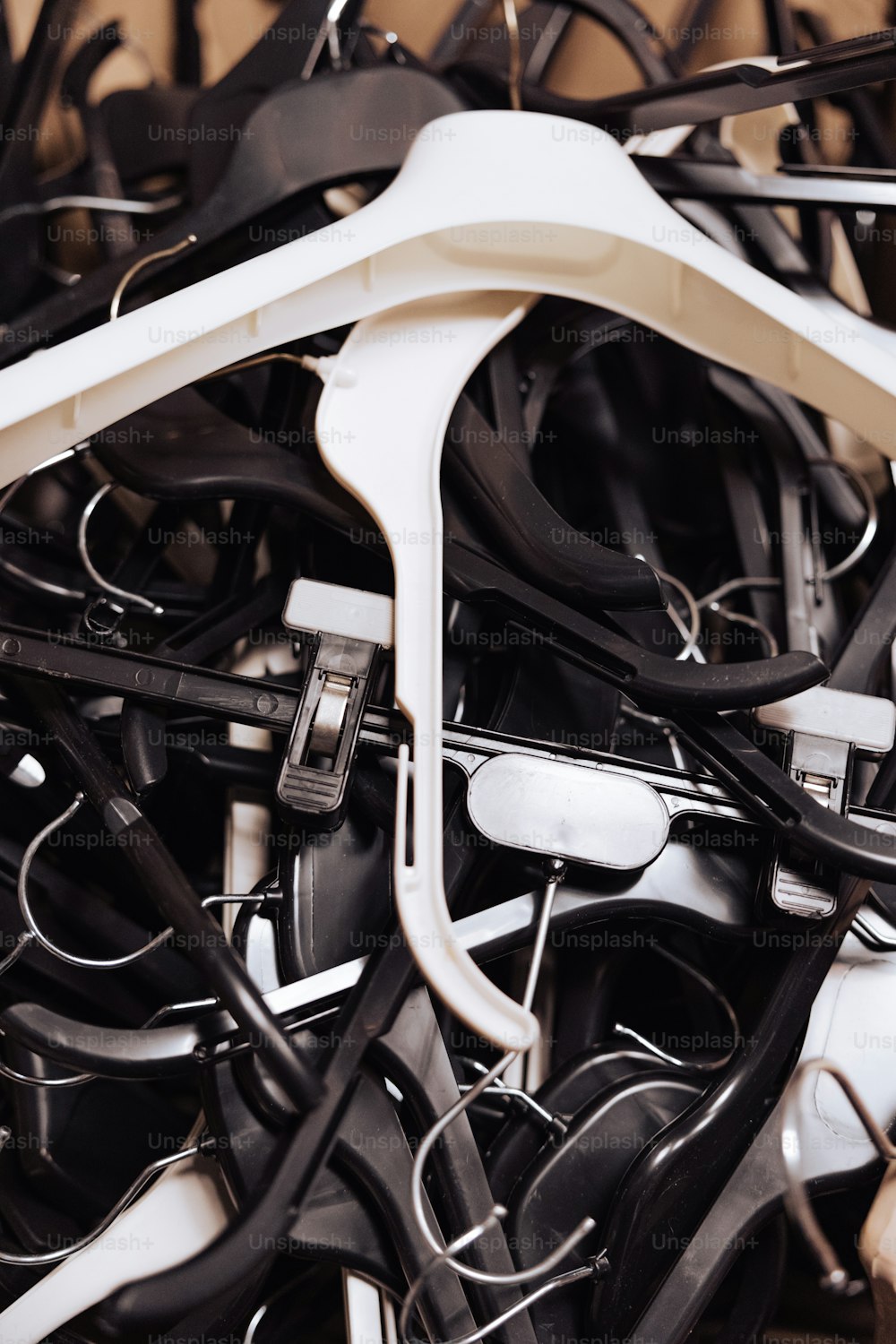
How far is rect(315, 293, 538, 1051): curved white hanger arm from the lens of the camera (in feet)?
1.96

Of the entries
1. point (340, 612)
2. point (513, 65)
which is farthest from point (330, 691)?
point (513, 65)

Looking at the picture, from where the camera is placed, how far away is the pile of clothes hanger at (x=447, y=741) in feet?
2.19

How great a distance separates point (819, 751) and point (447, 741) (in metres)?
0.28

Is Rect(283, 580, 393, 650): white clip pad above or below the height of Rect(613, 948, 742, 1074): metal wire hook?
above

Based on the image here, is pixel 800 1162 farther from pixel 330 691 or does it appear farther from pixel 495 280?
pixel 495 280

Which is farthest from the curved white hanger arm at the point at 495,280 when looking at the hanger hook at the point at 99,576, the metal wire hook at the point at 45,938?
the metal wire hook at the point at 45,938

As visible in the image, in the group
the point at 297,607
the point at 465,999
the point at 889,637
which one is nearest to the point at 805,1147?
the point at 465,999

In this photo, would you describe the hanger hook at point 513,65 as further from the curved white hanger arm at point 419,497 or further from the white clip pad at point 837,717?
the white clip pad at point 837,717

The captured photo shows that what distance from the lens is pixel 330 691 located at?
70 cm

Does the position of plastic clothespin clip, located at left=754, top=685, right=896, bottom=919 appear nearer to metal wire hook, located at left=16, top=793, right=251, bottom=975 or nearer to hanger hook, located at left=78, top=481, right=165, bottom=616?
metal wire hook, located at left=16, top=793, right=251, bottom=975

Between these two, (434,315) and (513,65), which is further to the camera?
(513,65)

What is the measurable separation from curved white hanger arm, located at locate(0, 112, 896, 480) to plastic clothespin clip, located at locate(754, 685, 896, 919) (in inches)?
9.7

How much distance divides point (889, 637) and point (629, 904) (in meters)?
0.34

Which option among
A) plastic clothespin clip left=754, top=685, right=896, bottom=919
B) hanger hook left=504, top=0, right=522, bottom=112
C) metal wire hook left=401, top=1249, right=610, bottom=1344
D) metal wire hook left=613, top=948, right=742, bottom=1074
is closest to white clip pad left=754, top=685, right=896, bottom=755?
plastic clothespin clip left=754, top=685, right=896, bottom=919
